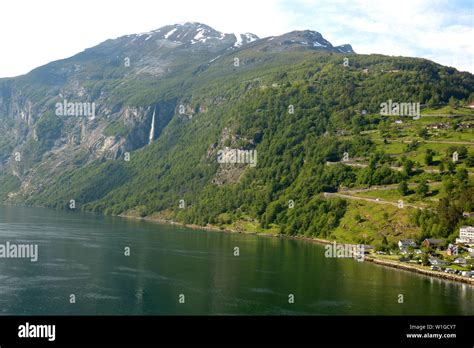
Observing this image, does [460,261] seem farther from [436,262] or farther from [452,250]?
[452,250]

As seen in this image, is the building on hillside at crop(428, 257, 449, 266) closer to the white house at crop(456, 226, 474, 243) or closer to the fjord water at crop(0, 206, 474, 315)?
Result: the fjord water at crop(0, 206, 474, 315)

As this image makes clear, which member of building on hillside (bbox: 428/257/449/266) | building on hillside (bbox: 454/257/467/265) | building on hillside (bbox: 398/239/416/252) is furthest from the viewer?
building on hillside (bbox: 398/239/416/252)

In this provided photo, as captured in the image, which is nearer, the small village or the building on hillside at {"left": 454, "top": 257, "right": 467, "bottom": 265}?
the small village

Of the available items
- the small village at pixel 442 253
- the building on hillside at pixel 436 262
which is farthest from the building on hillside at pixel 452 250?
the building on hillside at pixel 436 262

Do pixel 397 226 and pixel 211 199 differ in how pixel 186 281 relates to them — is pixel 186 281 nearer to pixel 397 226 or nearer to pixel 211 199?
pixel 397 226

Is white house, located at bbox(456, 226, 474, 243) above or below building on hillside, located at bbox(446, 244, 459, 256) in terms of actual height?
above

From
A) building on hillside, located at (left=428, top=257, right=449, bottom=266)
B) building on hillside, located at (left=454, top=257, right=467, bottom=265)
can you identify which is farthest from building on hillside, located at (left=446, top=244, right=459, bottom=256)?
building on hillside, located at (left=428, top=257, right=449, bottom=266)

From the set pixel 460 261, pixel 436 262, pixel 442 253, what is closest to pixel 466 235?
pixel 442 253
